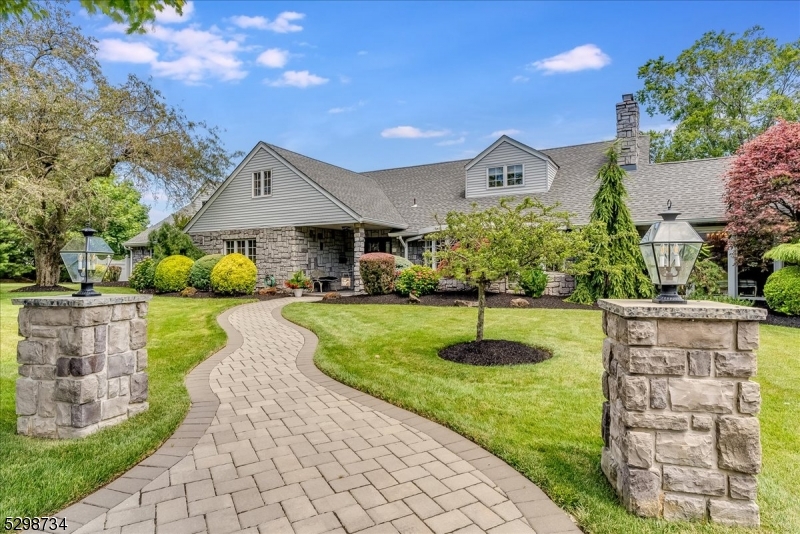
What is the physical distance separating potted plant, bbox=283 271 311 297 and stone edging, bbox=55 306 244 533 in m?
9.80

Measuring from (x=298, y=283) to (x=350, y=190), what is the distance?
4.57 meters

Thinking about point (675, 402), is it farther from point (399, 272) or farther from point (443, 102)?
point (443, 102)

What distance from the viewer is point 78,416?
3.53 meters

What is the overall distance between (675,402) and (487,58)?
10878mm

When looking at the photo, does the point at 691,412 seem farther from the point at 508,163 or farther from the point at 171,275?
the point at 171,275

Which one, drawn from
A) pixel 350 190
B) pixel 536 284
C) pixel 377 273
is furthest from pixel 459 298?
pixel 350 190

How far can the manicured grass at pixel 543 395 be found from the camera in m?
2.66

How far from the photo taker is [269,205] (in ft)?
55.8

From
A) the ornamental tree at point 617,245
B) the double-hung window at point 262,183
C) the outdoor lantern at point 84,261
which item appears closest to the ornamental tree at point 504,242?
the outdoor lantern at point 84,261

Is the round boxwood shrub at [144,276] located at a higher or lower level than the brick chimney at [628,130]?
lower

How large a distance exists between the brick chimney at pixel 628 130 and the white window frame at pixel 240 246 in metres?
15.0

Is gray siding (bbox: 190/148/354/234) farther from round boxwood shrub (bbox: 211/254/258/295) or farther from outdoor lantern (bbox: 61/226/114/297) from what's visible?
outdoor lantern (bbox: 61/226/114/297)

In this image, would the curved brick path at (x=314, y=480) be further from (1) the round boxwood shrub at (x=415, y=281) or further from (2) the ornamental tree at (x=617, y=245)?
(2) the ornamental tree at (x=617, y=245)

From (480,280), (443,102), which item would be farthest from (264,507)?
(443,102)
